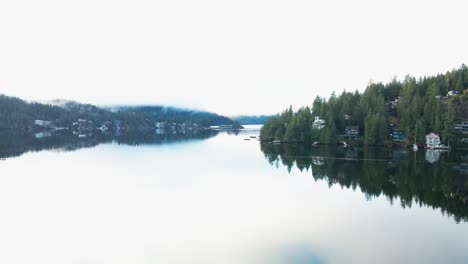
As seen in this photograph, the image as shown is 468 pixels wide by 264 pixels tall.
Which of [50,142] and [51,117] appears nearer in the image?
[50,142]

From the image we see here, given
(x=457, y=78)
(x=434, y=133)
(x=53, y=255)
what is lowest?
(x=53, y=255)

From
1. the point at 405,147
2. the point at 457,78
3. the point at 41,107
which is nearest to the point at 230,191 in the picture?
the point at 405,147

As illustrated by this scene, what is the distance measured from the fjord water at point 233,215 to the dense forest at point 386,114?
28.1 metres

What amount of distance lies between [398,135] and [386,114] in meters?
6.80

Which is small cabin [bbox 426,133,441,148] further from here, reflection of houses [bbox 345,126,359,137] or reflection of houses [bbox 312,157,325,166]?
reflection of houses [bbox 312,157,325,166]

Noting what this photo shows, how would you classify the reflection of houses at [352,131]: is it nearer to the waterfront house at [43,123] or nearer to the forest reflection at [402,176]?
the forest reflection at [402,176]

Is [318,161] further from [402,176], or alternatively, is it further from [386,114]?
[386,114]

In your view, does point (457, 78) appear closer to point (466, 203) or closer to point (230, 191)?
point (466, 203)

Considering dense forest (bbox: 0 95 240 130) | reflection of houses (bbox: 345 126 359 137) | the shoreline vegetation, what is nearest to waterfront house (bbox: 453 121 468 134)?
reflection of houses (bbox: 345 126 359 137)

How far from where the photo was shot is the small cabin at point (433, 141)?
57781mm

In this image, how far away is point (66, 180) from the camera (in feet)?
101

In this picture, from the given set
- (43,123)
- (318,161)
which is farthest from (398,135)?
(43,123)

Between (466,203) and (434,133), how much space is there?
141ft

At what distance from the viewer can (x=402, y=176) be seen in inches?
1268
